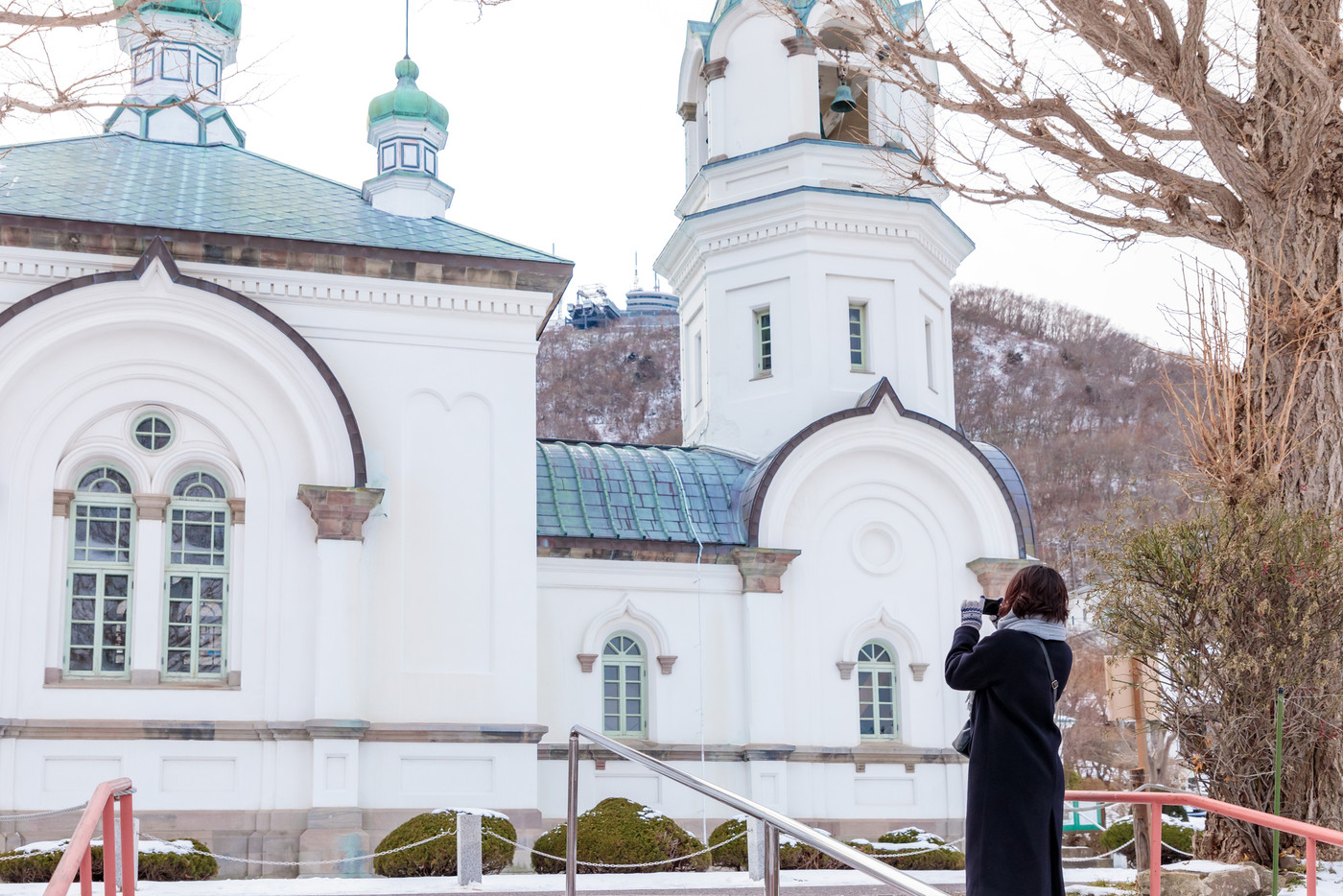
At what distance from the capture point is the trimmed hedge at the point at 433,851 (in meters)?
13.8

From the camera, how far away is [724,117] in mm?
21688

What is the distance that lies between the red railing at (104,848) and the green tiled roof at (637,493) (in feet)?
36.9

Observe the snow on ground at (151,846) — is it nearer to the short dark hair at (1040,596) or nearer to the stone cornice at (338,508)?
the stone cornice at (338,508)

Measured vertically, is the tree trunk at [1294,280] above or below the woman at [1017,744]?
above

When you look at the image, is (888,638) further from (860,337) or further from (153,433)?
(153,433)

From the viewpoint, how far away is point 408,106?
73.6 feet

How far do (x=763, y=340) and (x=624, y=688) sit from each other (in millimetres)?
5802

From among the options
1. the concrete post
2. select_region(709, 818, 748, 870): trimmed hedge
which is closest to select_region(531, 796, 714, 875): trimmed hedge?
select_region(709, 818, 748, 870): trimmed hedge

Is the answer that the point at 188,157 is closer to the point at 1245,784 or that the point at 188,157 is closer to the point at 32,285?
the point at 32,285

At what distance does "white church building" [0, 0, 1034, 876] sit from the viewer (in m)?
15.1

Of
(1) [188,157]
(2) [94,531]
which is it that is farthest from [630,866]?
(1) [188,157]

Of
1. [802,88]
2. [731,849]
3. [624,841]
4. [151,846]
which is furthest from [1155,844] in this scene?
[802,88]

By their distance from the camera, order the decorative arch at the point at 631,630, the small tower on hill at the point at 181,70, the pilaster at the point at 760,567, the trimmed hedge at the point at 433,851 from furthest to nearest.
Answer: the small tower on hill at the point at 181,70, the pilaster at the point at 760,567, the decorative arch at the point at 631,630, the trimmed hedge at the point at 433,851

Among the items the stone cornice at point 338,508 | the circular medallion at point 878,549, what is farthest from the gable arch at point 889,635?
the stone cornice at point 338,508
